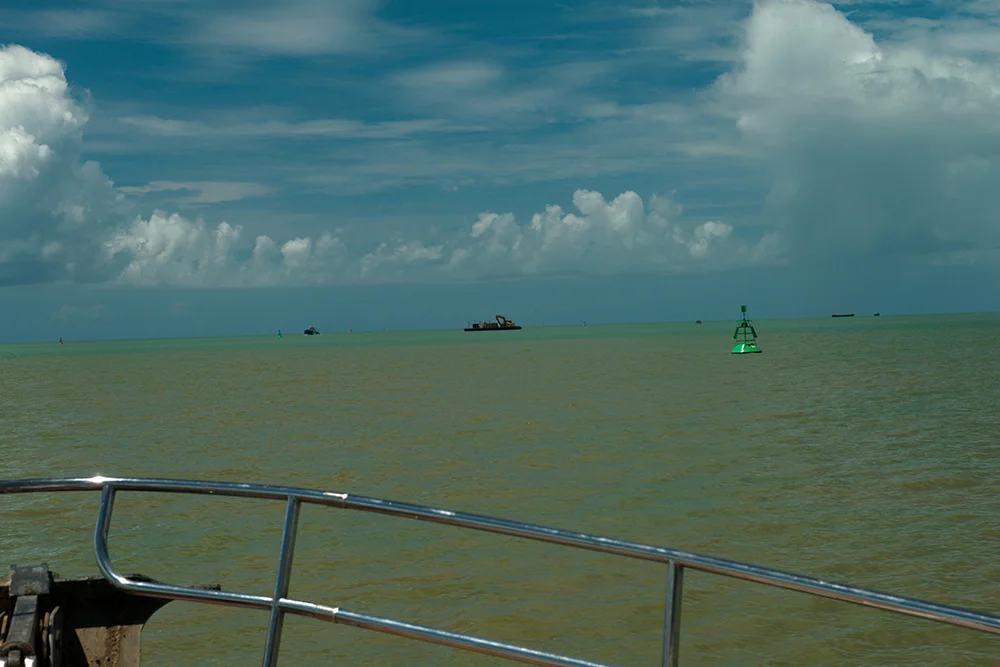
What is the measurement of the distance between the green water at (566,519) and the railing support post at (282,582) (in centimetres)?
564

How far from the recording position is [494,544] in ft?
41.6

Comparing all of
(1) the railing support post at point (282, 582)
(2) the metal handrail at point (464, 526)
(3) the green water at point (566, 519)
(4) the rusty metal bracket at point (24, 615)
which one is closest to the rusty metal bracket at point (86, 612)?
(4) the rusty metal bracket at point (24, 615)

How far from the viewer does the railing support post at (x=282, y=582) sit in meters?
3.20

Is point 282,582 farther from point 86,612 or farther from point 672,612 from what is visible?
point 86,612

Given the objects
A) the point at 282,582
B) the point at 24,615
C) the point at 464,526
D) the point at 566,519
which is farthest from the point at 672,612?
the point at 566,519

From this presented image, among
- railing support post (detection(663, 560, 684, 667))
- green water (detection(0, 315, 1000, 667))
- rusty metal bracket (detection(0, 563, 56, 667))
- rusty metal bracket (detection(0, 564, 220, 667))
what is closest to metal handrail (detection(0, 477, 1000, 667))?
railing support post (detection(663, 560, 684, 667))

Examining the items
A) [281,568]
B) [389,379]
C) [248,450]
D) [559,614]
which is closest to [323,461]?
[248,450]

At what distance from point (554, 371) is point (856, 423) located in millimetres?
Result: 38606

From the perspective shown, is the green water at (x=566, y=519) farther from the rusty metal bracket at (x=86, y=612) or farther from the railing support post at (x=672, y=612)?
the railing support post at (x=672, y=612)

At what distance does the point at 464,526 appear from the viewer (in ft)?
9.89

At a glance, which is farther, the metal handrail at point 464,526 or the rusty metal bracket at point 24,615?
the rusty metal bracket at point 24,615

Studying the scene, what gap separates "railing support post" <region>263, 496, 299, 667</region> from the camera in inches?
126

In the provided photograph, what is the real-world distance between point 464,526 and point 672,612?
68cm

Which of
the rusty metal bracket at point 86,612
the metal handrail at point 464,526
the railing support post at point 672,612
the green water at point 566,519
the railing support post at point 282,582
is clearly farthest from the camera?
the green water at point 566,519
